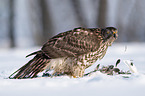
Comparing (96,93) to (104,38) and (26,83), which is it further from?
(104,38)

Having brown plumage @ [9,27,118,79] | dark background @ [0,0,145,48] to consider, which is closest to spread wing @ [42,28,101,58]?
brown plumage @ [9,27,118,79]

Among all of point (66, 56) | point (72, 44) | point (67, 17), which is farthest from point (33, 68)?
point (67, 17)

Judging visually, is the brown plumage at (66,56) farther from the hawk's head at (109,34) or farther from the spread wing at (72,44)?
the hawk's head at (109,34)

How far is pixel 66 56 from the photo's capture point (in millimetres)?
5141

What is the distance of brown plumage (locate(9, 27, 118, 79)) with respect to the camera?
511 cm

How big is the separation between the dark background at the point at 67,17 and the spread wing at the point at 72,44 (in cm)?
999

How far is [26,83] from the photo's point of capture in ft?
14.4

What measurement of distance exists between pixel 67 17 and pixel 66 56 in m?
18.1

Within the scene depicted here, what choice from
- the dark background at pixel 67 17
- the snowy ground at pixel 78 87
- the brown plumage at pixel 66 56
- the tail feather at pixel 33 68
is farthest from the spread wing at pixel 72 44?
the dark background at pixel 67 17

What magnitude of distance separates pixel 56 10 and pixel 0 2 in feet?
14.8

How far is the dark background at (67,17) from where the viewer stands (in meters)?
16.0

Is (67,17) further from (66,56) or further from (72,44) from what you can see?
(66,56)

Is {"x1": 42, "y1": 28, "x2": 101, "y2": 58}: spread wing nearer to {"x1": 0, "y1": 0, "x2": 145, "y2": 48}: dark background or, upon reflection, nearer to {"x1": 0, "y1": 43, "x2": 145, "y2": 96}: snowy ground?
{"x1": 0, "y1": 43, "x2": 145, "y2": 96}: snowy ground

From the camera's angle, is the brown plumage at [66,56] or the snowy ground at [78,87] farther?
the brown plumage at [66,56]
